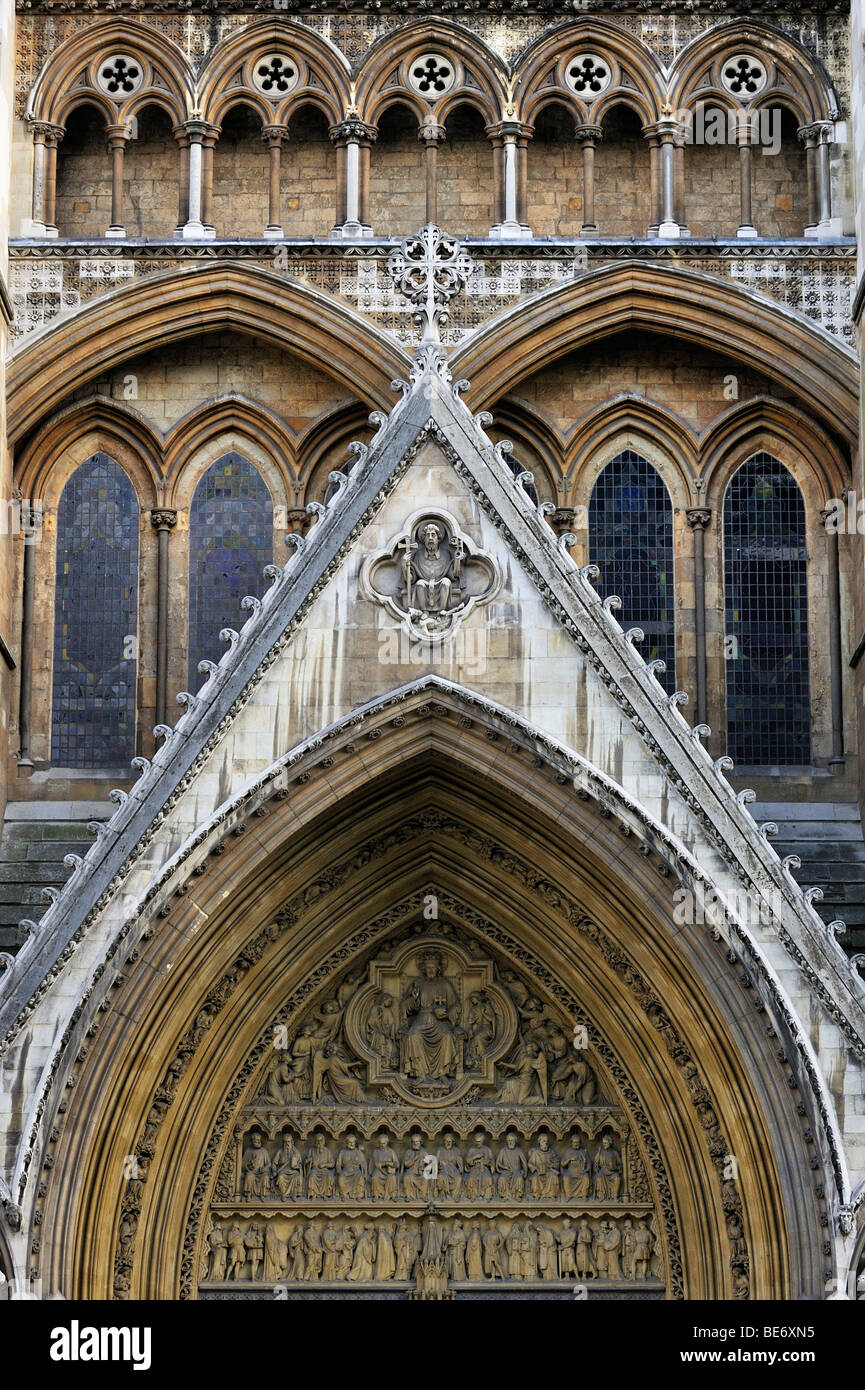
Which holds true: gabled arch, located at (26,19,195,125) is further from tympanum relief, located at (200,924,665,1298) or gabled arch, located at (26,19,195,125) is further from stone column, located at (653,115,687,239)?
tympanum relief, located at (200,924,665,1298)

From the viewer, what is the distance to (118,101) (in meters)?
24.4

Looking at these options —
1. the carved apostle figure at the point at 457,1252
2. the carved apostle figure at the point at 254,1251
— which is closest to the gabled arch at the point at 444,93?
the carved apostle figure at the point at 457,1252

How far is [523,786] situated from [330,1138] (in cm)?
316

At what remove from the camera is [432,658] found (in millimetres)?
21672

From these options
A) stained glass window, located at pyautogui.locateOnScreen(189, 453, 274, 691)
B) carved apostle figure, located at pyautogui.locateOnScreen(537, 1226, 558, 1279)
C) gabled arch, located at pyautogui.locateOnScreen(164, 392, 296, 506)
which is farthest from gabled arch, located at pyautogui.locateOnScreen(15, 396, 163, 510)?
carved apostle figure, located at pyautogui.locateOnScreen(537, 1226, 558, 1279)

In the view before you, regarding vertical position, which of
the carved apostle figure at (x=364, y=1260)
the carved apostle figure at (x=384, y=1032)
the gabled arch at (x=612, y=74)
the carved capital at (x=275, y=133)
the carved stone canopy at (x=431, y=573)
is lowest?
the carved apostle figure at (x=364, y=1260)

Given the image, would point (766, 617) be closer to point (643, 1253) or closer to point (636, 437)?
point (636, 437)

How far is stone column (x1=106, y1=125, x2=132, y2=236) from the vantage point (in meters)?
24.2

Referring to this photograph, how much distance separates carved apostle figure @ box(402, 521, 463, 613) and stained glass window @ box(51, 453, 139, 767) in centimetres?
299

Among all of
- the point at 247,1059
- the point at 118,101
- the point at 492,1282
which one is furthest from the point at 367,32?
the point at 492,1282

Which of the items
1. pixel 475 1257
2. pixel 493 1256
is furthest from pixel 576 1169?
pixel 475 1257

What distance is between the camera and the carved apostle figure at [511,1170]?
22734mm

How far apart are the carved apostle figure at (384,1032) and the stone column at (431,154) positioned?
609cm

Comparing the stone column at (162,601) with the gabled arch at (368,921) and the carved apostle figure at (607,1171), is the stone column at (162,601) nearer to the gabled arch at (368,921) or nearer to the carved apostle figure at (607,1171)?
the gabled arch at (368,921)
